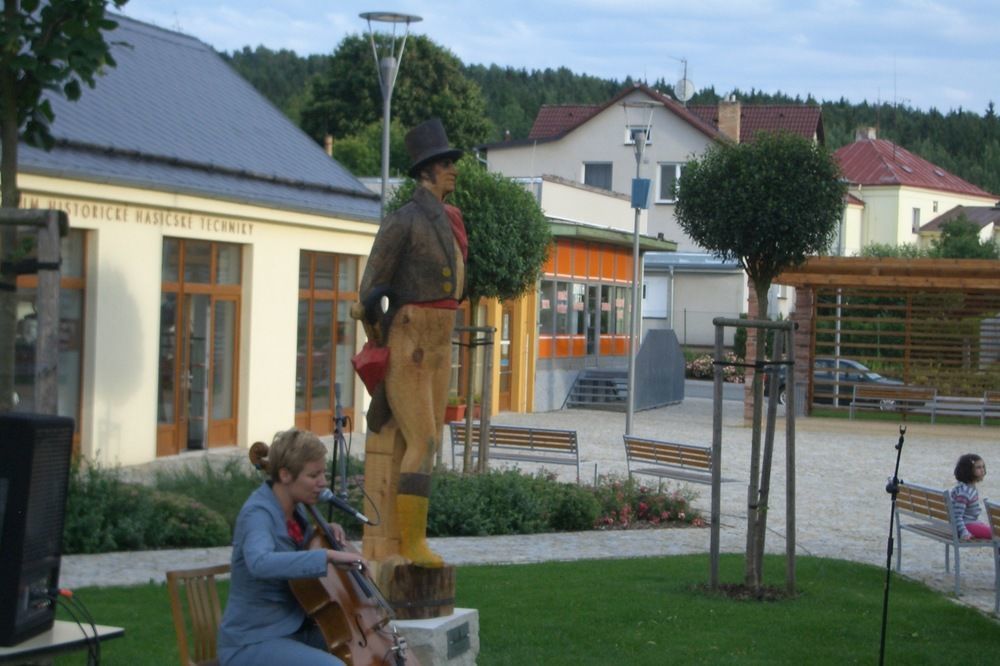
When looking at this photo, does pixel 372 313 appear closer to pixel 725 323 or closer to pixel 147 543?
pixel 725 323

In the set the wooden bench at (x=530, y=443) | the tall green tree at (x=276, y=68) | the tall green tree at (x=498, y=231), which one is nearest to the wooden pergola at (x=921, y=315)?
the tall green tree at (x=498, y=231)

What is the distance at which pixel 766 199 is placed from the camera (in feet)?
84.6

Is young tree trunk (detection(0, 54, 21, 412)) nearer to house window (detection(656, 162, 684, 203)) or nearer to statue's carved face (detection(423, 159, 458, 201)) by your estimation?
statue's carved face (detection(423, 159, 458, 201))

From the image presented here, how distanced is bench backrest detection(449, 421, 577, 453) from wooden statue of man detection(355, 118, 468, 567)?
10575 mm

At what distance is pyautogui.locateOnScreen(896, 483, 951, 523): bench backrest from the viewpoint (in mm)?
12164

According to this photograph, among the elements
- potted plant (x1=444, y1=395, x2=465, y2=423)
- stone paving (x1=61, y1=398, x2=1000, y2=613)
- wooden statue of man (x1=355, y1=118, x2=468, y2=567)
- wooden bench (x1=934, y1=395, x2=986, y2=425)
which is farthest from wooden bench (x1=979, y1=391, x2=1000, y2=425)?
wooden statue of man (x1=355, y1=118, x2=468, y2=567)

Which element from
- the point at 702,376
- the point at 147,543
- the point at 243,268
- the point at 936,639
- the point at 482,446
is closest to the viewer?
the point at 936,639

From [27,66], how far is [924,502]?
325 inches

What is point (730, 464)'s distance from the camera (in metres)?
22.7

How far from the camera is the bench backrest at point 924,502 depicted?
39.9 feet

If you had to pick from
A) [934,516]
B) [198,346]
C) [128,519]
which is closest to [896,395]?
[198,346]

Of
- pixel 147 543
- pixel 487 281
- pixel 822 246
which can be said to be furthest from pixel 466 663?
pixel 822 246

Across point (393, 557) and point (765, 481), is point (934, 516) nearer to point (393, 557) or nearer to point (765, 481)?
point (765, 481)

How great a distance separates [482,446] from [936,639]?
7801 millimetres
